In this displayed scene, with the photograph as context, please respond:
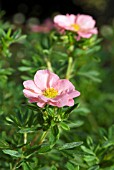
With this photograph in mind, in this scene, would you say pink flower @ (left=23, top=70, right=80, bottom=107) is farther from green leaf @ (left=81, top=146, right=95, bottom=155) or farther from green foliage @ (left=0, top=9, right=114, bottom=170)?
green leaf @ (left=81, top=146, right=95, bottom=155)

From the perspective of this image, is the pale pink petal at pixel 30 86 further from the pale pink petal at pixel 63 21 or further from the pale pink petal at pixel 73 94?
the pale pink petal at pixel 63 21

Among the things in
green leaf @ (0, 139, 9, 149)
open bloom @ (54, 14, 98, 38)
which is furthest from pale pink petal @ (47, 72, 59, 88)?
open bloom @ (54, 14, 98, 38)

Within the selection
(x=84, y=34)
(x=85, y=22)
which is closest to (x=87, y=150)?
(x=84, y=34)

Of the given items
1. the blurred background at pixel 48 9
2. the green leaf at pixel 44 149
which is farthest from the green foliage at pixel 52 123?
the blurred background at pixel 48 9

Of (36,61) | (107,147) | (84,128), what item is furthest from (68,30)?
(84,128)

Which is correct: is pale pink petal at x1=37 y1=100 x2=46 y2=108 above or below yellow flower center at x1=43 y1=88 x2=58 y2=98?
above

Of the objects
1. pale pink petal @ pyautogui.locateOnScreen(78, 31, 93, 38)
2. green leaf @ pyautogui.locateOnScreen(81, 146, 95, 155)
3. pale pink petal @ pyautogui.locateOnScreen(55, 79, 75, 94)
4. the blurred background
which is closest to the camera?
pale pink petal @ pyautogui.locateOnScreen(55, 79, 75, 94)
